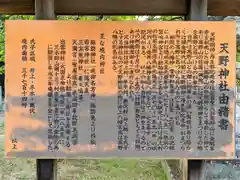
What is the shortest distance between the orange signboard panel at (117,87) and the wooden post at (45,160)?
4.7 inches

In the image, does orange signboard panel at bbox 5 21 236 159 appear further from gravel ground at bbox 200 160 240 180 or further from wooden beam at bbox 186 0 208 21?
gravel ground at bbox 200 160 240 180

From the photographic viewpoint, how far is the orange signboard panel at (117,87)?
297 centimetres

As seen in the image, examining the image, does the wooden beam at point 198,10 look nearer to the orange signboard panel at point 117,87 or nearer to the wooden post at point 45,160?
the orange signboard panel at point 117,87

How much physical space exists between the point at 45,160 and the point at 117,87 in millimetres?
892

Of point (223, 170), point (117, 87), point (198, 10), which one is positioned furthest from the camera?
point (223, 170)

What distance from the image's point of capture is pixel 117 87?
297cm

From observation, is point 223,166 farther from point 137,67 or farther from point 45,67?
point 45,67

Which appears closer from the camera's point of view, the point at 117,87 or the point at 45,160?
the point at 117,87

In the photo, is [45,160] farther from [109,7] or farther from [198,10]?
[198,10]

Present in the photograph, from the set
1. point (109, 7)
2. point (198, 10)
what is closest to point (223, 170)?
point (198, 10)

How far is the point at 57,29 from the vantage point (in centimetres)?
296

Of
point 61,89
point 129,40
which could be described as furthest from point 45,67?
point 129,40

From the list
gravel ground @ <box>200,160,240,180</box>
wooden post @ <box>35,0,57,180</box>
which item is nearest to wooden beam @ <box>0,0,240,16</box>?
wooden post @ <box>35,0,57,180</box>

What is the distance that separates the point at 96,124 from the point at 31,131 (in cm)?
53
